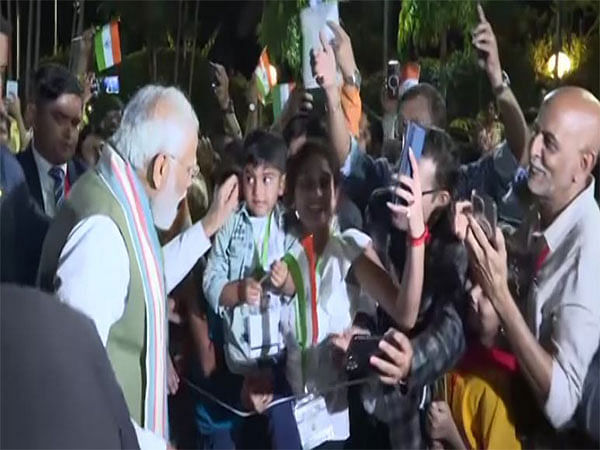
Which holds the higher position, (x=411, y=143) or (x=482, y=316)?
(x=411, y=143)

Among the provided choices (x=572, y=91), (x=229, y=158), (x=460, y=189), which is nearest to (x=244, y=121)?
(x=229, y=158)

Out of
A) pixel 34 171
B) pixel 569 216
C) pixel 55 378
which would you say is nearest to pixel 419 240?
pixel 569 216

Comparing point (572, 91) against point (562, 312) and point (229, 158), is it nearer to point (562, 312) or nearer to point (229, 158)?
point (562, 312)

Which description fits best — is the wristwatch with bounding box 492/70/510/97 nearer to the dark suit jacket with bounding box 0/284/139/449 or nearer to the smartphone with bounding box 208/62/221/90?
the smartphone with bounding box 208/62/221/90

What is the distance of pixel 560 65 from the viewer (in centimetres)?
190

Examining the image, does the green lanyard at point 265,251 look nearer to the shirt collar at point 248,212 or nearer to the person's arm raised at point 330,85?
the shirt collar at point 248,212

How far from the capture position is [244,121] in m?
1.93

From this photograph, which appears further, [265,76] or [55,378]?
[265,76]

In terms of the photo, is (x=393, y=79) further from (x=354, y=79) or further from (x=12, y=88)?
(x=12, y=88)

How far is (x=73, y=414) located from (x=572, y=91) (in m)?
1.19

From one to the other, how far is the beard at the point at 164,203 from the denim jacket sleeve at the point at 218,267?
18cm

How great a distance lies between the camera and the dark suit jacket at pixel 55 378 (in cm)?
92

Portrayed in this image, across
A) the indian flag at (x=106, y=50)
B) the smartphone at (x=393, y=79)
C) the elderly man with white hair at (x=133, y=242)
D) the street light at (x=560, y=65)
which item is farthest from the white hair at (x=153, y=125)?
the street light at (x=560, y=65)

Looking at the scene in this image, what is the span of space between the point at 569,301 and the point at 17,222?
923 mm
